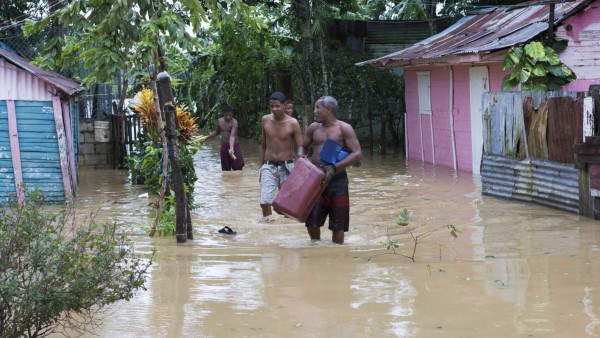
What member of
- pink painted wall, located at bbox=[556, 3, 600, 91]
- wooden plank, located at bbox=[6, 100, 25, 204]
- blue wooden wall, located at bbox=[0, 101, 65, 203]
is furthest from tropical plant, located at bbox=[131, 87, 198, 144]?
pink painted wall, located at bbox=[556, 3, 600, 91]

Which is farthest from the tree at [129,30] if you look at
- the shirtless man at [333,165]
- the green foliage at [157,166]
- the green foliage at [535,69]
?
the green foliage at [535,69]

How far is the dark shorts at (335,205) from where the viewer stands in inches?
377

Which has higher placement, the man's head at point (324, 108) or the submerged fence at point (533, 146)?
the man's head at point (324, 108)

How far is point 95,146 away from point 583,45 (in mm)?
10352

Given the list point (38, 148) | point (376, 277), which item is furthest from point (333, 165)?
point (38, 148)

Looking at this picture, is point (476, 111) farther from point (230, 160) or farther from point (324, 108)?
point (324, 108)

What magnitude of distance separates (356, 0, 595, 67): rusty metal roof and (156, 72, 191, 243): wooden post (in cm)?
704

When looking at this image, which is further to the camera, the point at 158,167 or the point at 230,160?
the point at 230,160

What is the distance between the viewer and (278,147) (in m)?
11.6

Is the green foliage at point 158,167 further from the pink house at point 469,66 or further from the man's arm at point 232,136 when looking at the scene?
the pink house at point 469,66

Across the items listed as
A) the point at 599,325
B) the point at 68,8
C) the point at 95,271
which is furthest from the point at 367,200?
the point at 95,271

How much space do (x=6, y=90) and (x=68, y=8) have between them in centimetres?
464

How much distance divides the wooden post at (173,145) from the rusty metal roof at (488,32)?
277 inches

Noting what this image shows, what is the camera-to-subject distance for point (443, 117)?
19.8 meters
